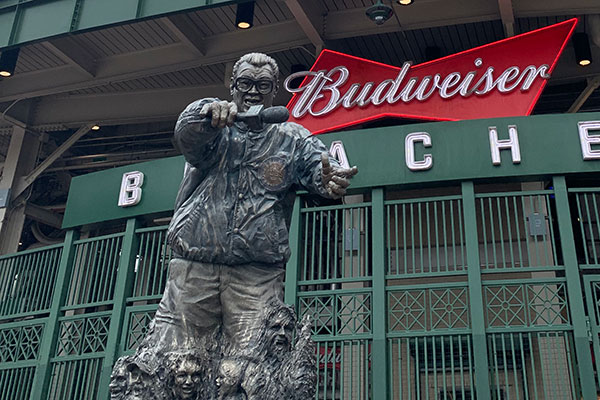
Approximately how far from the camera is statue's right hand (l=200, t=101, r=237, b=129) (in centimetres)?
325

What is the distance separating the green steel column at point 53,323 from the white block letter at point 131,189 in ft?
4.53

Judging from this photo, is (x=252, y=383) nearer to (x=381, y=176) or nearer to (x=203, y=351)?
(x=203, y=351)

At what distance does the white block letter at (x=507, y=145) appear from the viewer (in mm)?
10656

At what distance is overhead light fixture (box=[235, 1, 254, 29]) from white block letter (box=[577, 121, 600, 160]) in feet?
22.4

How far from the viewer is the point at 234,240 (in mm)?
3484

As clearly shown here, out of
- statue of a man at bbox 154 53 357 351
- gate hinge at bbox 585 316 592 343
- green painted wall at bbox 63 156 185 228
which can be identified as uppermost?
green painted wall at bbox 63 156 185 228

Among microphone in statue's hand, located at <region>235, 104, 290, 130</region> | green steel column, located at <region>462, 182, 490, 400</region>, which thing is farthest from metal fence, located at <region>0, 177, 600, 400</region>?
microphone in statue's hand, located at <region>235, 104, 290, 130</region>

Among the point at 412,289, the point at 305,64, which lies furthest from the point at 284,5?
the point at 412,289

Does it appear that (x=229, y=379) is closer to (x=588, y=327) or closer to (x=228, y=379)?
(x=228, y=379)

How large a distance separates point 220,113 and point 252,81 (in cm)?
58

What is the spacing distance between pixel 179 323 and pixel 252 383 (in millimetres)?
501

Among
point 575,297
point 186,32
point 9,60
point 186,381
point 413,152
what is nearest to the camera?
point 186,381

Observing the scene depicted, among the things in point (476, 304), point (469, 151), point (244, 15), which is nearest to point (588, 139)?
point (469, 151)

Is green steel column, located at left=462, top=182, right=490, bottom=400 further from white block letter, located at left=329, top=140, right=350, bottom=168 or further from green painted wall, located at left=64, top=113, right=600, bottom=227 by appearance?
white block letter, located at left=329, top=140, right=350, bottom=168
